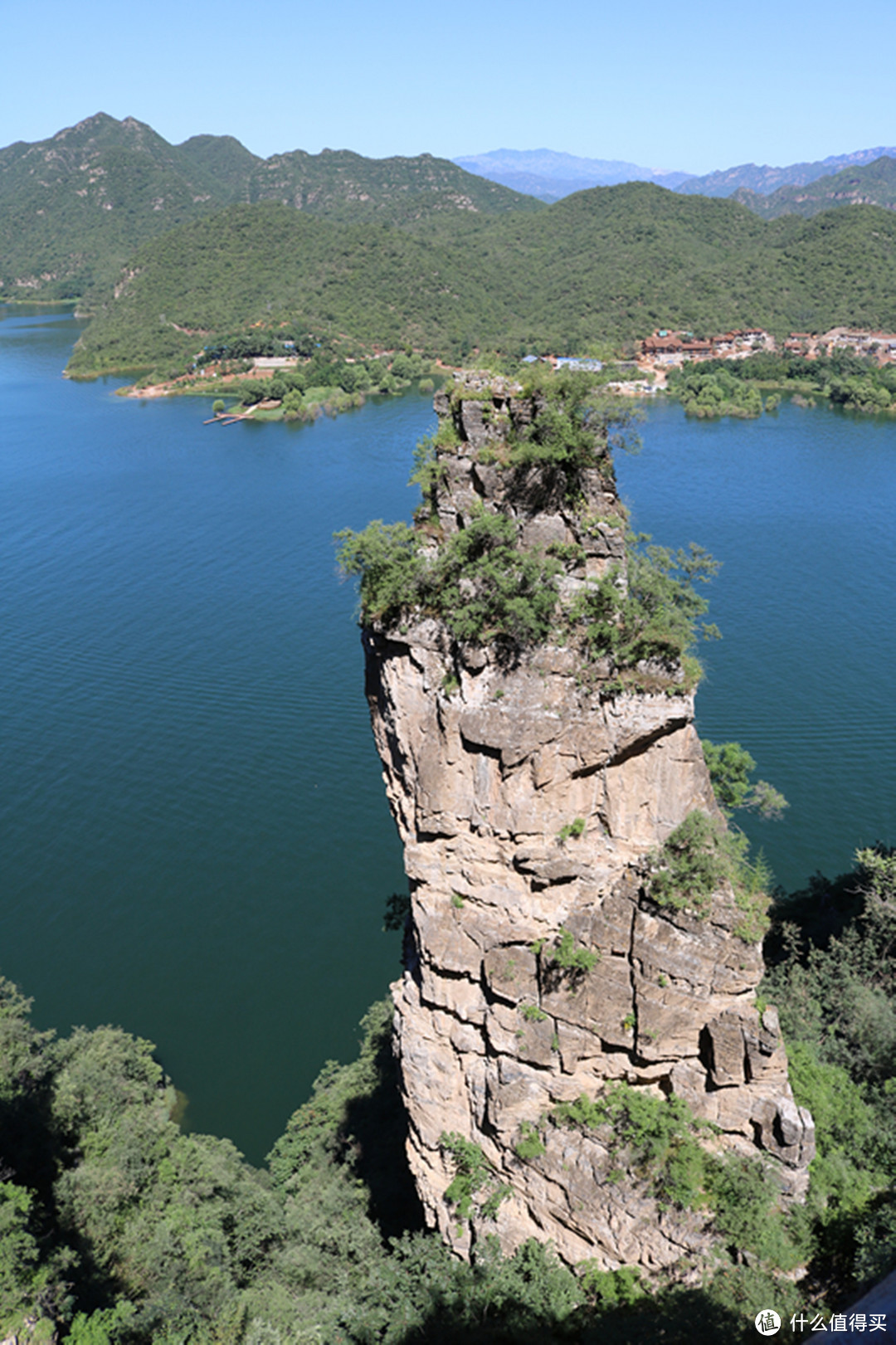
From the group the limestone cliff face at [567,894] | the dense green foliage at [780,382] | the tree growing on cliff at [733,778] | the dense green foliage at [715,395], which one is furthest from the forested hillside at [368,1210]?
the dense green foliage at [780,382]

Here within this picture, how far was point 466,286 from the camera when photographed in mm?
119062

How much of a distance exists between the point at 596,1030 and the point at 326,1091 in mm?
10756

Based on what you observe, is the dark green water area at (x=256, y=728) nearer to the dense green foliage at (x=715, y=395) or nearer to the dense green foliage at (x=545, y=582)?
the dense green foliage at (x=545, y=582)

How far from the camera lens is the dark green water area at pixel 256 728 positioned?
2309cm

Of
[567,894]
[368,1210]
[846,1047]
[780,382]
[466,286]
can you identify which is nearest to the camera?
[567,894]

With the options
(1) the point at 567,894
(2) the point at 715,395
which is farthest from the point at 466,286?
(1) the point at 567,894

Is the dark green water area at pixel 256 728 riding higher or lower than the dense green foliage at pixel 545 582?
lower

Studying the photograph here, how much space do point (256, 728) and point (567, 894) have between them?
23.8 meters

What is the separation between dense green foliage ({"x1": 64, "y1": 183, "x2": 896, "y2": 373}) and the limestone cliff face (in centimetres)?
9260

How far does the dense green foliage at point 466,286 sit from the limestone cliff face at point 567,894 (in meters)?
92.6

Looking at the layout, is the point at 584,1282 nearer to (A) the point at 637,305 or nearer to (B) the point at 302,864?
(B) the point at 302,864

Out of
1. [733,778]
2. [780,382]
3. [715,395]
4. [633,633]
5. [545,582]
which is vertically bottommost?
[733,778]

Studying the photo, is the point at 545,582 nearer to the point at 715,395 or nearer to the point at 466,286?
the point at 715,395

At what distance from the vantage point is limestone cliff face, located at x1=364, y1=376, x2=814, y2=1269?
1077 cm
